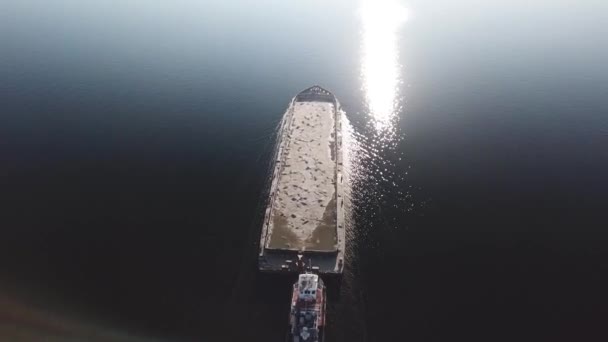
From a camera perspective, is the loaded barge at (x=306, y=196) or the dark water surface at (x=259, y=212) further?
the loaded barge at (x=306, y=196)

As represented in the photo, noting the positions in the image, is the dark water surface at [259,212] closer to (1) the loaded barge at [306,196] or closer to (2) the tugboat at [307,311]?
(2) the tugboat at [307,311]

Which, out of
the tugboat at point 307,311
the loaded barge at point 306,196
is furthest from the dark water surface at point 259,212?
the loaded barge at point 306,196

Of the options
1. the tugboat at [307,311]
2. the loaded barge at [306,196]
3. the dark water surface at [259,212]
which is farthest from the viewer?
the loaded barge at [306,196]

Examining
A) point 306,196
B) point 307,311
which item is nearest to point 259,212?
point 306,196

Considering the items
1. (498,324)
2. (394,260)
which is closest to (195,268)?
(394,260)

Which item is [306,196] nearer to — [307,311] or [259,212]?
[259,212]

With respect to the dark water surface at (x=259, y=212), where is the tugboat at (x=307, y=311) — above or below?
below
